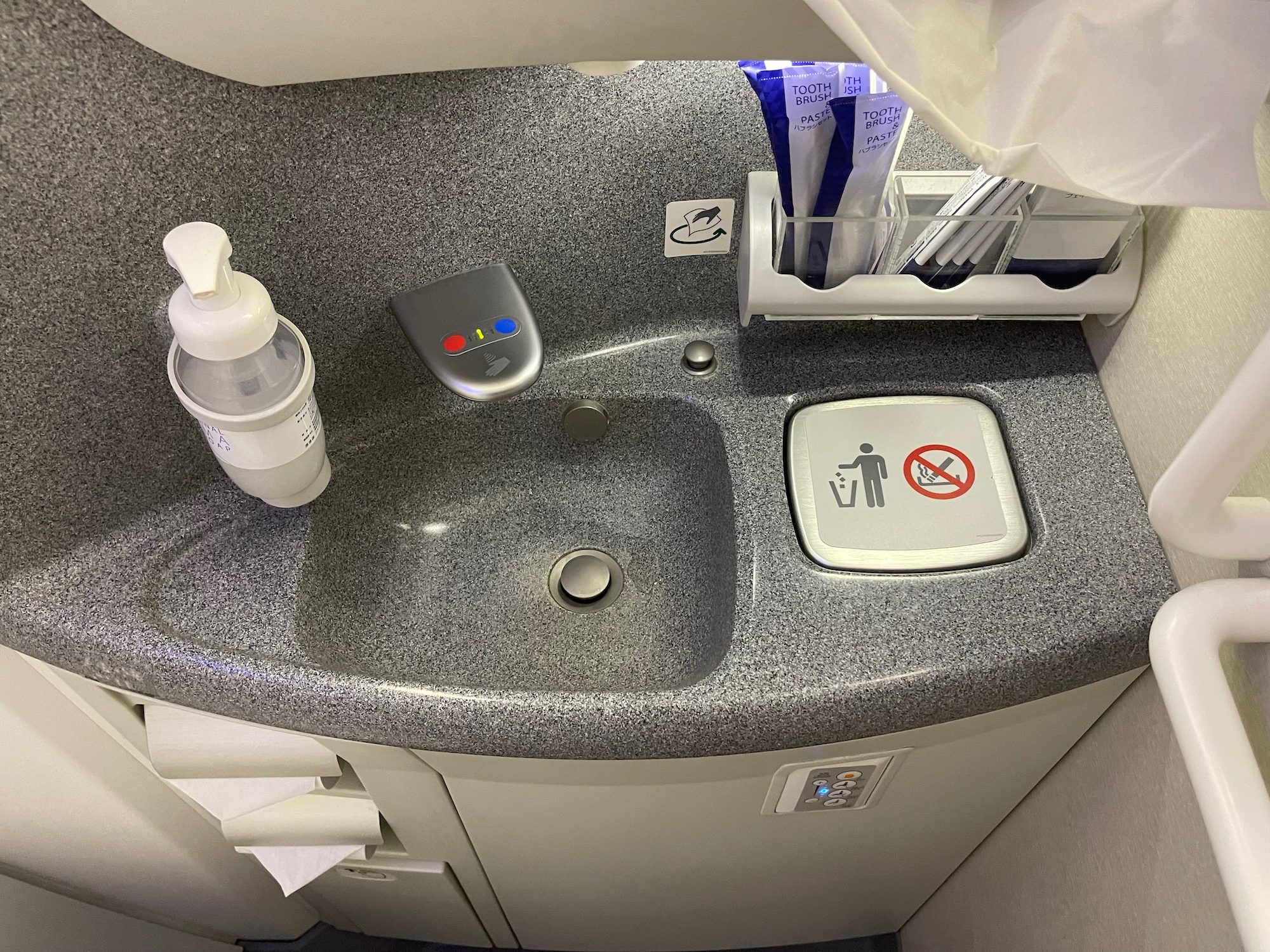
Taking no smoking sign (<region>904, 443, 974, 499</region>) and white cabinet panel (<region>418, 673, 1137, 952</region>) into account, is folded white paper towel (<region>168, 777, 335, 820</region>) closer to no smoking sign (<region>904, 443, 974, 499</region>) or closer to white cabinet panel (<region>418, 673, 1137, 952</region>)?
white cabinet panel (<region>418, 673, 1137, 952</region>)

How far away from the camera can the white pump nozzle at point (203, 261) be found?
506 mm

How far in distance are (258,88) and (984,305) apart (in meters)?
0.54

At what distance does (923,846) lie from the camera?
927mm

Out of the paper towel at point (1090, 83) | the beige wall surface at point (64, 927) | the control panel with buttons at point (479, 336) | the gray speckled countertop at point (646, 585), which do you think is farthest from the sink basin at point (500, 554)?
the beige wall surface at point (64, 927)

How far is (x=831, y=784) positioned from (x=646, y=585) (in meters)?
0.23

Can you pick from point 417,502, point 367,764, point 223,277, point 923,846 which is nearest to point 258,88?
point 223,277

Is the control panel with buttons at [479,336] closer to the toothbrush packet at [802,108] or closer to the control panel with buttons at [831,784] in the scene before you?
the toothbrush packet at [802,108]

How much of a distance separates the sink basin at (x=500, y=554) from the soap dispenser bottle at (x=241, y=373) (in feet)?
0.25

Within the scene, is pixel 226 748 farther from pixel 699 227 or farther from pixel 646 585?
pixel 699 227

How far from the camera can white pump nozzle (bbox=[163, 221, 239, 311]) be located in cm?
51

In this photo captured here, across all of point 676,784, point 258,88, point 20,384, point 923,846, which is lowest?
point 923,846

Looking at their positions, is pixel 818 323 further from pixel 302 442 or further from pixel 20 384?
pixel 20 384

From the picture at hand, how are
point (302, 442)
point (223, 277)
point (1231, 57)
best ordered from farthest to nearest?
point (302, 442), point (223, 277), point (1231, 57)

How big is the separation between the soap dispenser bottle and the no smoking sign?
45 centimetres
